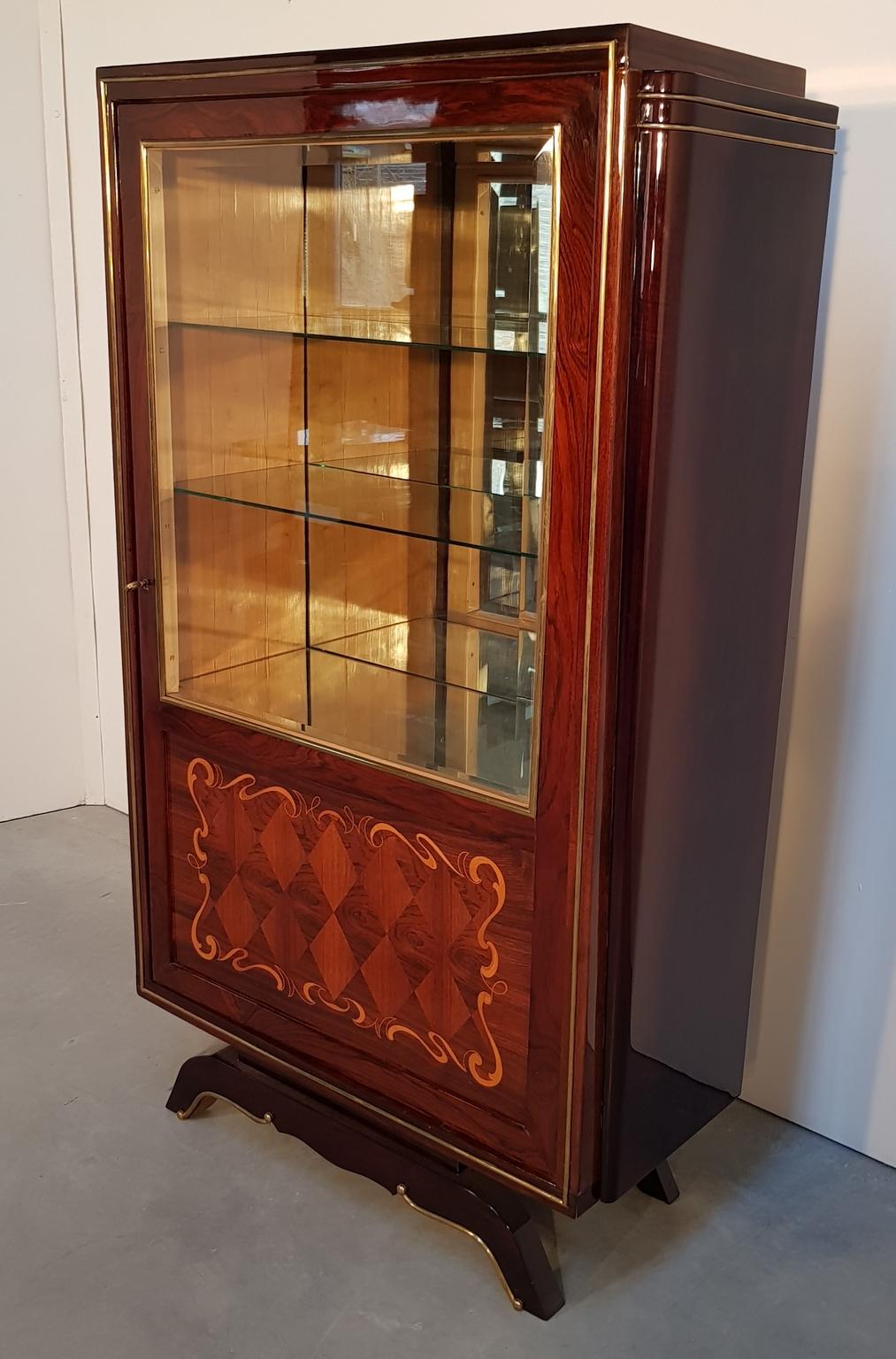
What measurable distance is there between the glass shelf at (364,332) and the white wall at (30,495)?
1.54m

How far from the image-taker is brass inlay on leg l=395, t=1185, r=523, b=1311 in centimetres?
200

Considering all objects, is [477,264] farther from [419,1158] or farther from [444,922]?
[419,1158]

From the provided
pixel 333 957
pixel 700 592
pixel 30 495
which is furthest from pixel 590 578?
pixel 30 495

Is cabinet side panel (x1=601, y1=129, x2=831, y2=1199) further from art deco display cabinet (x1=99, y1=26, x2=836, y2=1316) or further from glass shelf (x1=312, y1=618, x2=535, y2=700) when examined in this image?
glass shelf (x1=312, y1=618, x2=535, y2=700)

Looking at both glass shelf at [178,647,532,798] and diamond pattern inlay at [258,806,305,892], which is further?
diamond pattern inlay at [258,806,305,892]

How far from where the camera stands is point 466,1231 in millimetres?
2057

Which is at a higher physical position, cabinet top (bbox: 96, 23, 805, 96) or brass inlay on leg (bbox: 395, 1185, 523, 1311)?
cabinet top (bbox: 96, 23, 805, 96)

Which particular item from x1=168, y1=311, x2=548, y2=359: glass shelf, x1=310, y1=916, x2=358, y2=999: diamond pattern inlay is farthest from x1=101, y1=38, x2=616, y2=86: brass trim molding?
x1=310, y1=916, x2=358, y2=999: diamond pattern inlay

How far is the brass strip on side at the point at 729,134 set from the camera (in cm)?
152

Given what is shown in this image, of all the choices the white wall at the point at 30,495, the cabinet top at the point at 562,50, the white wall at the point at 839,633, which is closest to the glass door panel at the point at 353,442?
the cabinet top at the point at 562,50

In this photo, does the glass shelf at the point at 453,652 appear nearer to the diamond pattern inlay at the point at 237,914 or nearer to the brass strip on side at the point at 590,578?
the brass strip on side at the point at 590,578

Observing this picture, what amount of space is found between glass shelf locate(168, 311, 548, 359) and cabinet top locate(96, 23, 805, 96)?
1.26 feet

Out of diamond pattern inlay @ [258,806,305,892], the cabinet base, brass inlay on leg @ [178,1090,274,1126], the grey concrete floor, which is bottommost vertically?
the grey concrete floor

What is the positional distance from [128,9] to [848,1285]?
3076 mm
